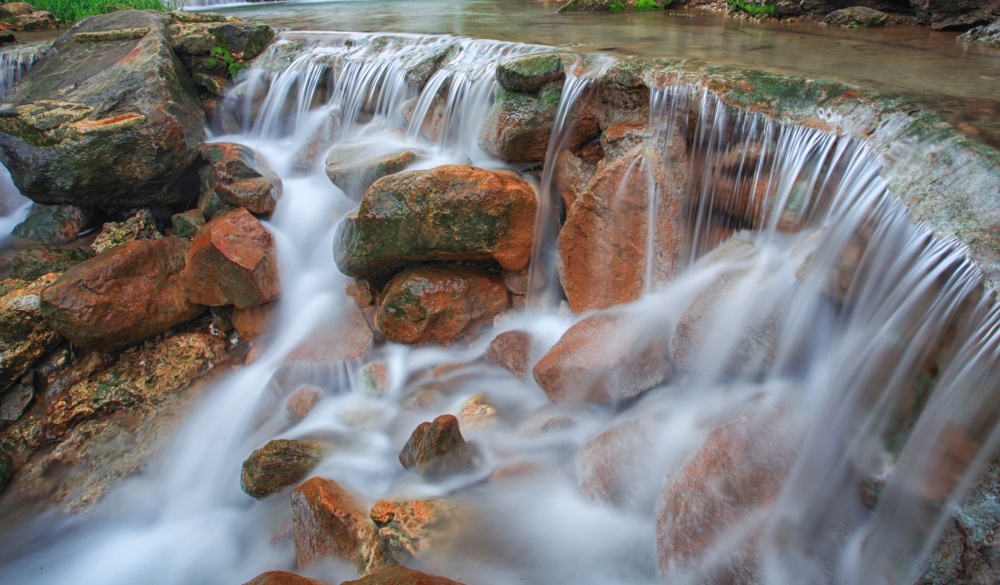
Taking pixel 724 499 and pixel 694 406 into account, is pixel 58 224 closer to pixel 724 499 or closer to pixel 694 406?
pixel 694 406

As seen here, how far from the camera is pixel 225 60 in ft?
24.8

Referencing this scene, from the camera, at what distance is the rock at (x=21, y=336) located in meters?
4.88

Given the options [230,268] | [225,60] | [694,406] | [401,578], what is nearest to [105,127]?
[230,268]

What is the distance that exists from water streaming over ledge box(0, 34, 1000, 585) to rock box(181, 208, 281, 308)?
0.78ft

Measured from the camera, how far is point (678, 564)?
2.82 m

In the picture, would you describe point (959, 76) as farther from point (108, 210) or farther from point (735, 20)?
point (108, 210)

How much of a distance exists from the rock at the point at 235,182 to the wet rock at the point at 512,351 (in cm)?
288

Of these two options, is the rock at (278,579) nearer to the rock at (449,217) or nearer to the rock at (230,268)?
the rock at (449,217)

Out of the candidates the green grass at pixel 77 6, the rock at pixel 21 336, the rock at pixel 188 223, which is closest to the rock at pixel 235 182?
the rock at pixel 188 223

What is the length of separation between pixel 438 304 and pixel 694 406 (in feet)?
7.21

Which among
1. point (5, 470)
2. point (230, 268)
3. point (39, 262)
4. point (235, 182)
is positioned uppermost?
point (235, 182)

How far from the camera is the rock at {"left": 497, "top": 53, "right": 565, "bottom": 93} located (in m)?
4.96

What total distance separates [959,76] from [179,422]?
20.7 ft

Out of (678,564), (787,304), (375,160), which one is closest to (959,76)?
(787,304)
